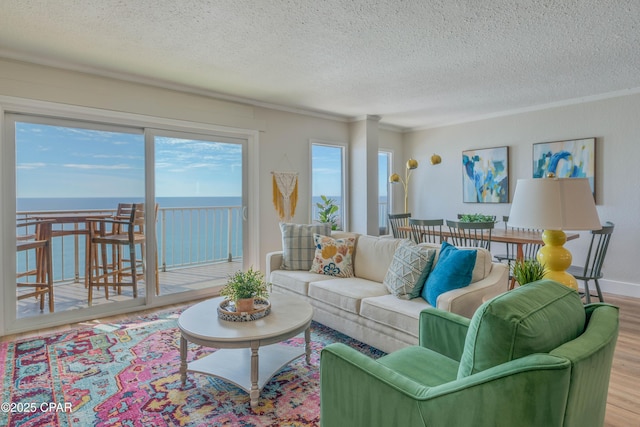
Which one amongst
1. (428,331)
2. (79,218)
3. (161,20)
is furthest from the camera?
(79,218)

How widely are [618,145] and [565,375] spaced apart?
461 centimetres

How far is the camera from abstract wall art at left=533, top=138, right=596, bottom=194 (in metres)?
4.35

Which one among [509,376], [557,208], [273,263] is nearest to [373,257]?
[273,263]

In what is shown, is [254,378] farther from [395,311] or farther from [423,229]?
[423,229]

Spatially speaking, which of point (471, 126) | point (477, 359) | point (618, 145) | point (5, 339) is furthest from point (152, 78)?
point (618, 145)

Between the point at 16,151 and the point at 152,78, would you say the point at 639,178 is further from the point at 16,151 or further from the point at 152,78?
the point at 16,151

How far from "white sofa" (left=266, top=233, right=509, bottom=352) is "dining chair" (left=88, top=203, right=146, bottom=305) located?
1.48 m

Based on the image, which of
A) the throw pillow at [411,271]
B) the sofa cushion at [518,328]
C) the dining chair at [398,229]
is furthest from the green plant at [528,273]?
the dining chair at [398,229]

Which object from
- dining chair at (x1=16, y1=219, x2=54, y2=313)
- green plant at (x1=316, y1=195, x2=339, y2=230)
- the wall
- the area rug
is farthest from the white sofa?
the wall

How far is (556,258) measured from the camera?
195 centimetres

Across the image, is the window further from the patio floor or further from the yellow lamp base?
the yellow lamp base

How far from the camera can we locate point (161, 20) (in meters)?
2.44

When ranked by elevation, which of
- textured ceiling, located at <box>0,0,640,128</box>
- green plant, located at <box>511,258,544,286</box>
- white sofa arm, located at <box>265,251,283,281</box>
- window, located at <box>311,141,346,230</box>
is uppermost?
textured ceiling, located at <box>0,0,640,128</box>

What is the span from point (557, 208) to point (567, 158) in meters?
3.41
